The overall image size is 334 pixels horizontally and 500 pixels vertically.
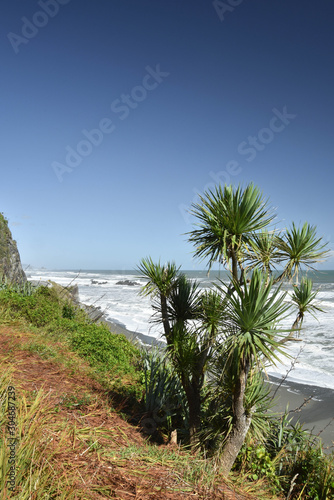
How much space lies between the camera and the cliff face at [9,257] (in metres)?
13.6

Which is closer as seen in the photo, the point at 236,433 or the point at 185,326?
the point at 236,433

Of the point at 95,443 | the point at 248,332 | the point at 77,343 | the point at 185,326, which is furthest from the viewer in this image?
the point at 77,343

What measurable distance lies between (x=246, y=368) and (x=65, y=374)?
2599 millimetres

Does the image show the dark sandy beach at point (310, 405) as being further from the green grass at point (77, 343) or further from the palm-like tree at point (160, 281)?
the palm-like tree at point (160, 281)

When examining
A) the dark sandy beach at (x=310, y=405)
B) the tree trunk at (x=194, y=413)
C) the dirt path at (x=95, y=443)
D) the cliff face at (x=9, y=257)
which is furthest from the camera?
the cliff face at (x=9, y=257)

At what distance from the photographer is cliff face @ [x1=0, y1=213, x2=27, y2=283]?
13.6m

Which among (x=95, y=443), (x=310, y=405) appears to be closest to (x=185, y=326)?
(x=95, y=443)

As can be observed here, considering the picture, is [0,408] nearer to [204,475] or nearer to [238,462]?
[204,475]

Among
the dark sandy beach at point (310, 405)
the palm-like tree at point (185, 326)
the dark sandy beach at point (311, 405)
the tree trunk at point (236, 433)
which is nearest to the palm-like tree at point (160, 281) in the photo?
the palm-like tree at point (185, 326)

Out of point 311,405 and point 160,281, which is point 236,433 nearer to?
point 160,281

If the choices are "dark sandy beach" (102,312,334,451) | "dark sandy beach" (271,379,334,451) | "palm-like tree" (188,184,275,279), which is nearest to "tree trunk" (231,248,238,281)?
"palm-like tree" (188,184,275,279)

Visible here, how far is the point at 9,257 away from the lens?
14.0 meters

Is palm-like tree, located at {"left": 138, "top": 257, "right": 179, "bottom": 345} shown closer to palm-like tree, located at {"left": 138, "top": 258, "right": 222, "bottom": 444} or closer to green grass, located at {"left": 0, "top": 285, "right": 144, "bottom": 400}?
palm-like tree, located at {"left": 138, "top": 258, "right": 222, "bottom": 444}

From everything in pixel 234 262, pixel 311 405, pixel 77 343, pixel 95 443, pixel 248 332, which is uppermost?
pixel 234 262
